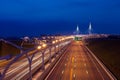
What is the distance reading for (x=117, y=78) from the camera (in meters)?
52.7

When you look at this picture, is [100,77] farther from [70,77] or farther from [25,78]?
[25,78]

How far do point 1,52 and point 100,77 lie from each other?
63.0 meters

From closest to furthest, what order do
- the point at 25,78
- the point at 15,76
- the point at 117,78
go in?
the point at 25,78 → the point at 15,76 → the point at 117,78

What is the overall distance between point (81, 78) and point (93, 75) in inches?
173

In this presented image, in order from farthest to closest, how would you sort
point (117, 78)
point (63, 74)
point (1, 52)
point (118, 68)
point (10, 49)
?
point (10, 49), point (1, 52), point (118, 68), point (63, 74), point (117, 78)

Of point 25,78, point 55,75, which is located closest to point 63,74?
point 55,75

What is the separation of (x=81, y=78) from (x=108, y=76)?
212 inches

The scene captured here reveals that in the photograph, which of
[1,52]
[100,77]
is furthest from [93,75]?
[1,52]

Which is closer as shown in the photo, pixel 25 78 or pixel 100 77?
pixel 25 78

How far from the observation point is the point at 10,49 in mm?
120625

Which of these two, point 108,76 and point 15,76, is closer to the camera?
point 15,76

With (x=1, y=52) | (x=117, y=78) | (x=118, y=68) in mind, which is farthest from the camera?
(x=1, y=52)

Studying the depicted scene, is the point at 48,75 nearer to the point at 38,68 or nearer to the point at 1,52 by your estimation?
the point at 38,68

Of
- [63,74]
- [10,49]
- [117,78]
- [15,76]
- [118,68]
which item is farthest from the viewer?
[10,49]
